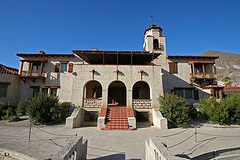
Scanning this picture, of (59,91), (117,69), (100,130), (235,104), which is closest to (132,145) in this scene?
(100,130)

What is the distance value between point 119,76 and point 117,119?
503 centimetres

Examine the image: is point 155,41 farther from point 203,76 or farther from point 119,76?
point 119,76

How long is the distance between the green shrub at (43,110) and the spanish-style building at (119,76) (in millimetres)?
2377

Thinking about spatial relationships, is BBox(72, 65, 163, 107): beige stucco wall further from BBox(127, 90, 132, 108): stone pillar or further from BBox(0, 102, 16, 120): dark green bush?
BBox(0, 102, 16, 120): dark green bush

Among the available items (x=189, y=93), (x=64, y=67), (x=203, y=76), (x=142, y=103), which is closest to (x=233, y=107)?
(x=189, y=93)

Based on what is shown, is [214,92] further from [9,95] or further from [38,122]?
[9,95]

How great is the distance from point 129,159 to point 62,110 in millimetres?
10617

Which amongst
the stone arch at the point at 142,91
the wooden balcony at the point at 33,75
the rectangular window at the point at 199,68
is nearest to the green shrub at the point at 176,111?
the stone arch at the point at 142,91

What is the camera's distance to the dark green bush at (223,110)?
12891 mm

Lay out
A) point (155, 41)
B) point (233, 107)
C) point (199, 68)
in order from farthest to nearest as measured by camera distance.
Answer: point (155, 41), point (199, 68), point (233, 107)

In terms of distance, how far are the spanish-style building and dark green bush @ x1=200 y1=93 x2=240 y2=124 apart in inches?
170

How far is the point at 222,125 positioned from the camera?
13047 millimetres

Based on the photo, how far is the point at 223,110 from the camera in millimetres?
12930

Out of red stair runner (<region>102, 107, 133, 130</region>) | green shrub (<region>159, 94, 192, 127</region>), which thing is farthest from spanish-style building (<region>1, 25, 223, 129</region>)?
green shrub (<region>159, 94, 192, 127</region>)
